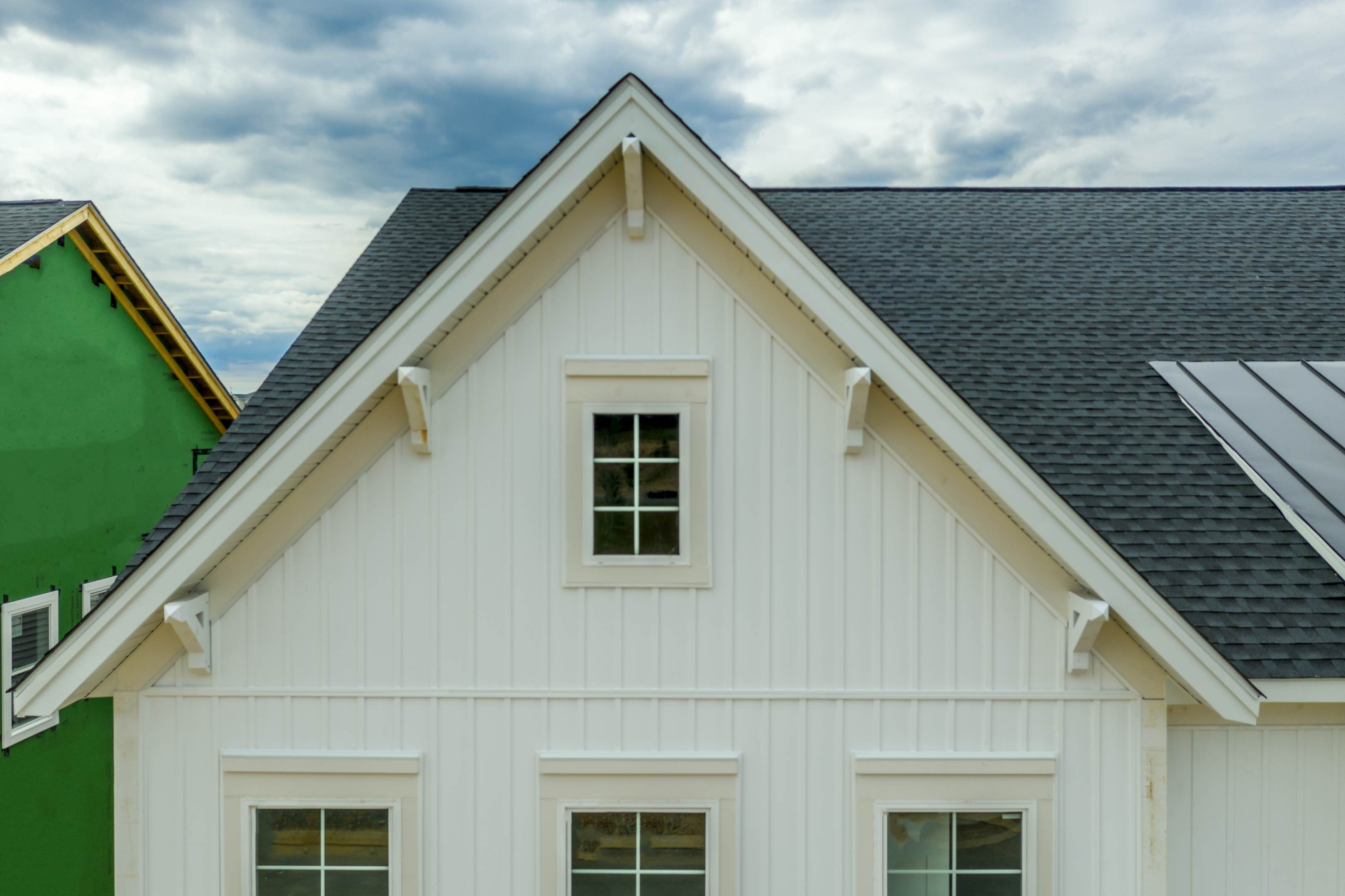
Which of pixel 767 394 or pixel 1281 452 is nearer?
pixel 767 394

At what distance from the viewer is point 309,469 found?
16.1 ft

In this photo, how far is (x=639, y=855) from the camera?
4.92 meters

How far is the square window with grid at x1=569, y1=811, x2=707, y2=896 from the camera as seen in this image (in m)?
4.91

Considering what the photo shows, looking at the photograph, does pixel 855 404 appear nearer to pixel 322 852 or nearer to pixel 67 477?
pixel 322 852

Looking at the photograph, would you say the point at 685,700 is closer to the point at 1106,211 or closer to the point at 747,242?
the point at 747,242

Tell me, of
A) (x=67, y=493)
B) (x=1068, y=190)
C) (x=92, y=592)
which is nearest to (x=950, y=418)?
(x=1068, y=190)

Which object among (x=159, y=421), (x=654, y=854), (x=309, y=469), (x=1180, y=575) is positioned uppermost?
(x=159, y=421)

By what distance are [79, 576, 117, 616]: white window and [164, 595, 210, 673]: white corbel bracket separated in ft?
20.3

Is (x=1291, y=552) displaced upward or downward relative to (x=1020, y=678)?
upward

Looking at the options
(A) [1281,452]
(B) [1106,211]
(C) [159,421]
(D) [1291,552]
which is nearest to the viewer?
(D) [1291,552]

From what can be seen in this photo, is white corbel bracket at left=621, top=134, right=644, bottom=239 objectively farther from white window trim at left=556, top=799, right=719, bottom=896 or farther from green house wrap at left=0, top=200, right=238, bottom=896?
green house wrap at left=0, top=200, right=238, bottom=896

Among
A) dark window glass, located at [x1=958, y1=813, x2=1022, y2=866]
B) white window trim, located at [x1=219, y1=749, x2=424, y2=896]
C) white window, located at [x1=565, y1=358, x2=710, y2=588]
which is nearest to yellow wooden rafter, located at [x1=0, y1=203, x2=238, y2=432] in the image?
white window trim, located at [x1=219, y1=749, x2=424, y2=896]

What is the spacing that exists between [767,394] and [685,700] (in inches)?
82.6

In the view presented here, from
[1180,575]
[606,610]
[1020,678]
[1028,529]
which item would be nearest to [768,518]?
[606,610]
